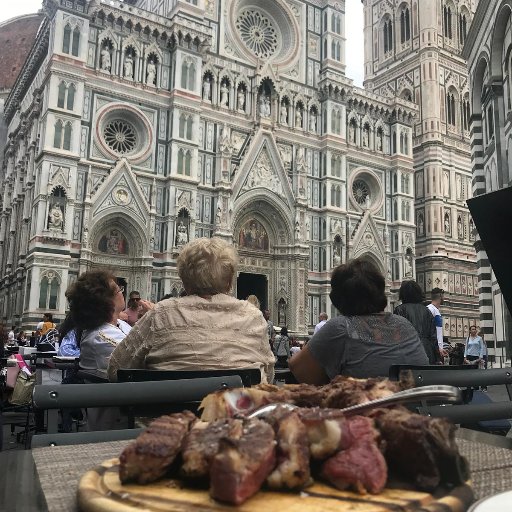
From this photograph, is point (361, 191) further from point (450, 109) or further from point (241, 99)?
point (450, 109)

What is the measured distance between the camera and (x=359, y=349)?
2.85m

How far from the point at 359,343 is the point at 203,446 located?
7.17 feet

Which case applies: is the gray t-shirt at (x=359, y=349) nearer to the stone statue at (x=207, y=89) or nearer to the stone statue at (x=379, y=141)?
the stone statue at (x=207, y=89)

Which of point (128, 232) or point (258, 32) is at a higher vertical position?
point (258, 32)

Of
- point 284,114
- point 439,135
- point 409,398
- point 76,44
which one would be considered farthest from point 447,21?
point 409,398

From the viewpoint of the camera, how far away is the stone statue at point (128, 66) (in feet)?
73.2

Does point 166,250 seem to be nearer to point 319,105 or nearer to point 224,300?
point 319,105

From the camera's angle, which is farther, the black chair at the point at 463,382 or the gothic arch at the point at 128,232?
the gothic arch at the point at 128,232

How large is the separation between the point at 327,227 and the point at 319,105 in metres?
6.52

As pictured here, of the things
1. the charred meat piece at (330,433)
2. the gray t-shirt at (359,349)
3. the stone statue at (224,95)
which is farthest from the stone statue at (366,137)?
the charred meat piece at (330,433)

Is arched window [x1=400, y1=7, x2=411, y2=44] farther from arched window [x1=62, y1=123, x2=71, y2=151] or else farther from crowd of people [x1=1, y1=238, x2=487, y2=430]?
crowd of people [x1=1, y1=238, x2=487, y2=430]

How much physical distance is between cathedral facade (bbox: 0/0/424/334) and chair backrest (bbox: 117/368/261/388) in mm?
17973

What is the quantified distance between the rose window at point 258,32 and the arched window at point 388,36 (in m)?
10.7

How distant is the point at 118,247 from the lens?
2145cm
